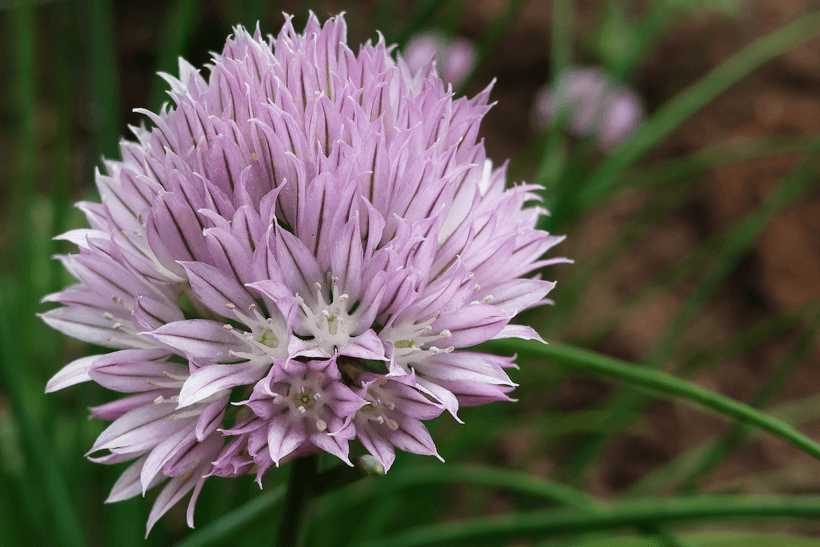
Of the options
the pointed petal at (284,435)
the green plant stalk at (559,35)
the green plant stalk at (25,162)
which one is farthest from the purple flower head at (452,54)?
the pointed petal at (284,435)

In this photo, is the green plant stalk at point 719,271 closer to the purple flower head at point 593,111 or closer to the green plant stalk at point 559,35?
the green plant stalk at point 559,35

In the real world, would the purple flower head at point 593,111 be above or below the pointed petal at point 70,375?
above

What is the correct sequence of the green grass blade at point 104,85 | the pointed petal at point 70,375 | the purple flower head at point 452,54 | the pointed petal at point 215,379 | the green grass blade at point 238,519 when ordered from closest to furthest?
1. the pointed petal at point 215,379
2. the pointed petal at point 70,375
3. the green grass blade at point 238,519
4. the green grass blade at point 104,85
5. the purple flower head at point 452,54

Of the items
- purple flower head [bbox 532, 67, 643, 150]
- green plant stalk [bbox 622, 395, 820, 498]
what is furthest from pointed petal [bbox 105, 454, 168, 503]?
purple flower head [bbox 532, 67, 643, 150]

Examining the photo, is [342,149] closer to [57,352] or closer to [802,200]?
[57,352]

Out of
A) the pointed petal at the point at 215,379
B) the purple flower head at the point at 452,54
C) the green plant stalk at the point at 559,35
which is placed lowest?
the pointed petal at the point at 215,379

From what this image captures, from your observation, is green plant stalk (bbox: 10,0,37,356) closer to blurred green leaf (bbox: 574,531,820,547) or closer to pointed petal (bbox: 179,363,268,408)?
pointed petal (bbox: 179,363,268,408)
